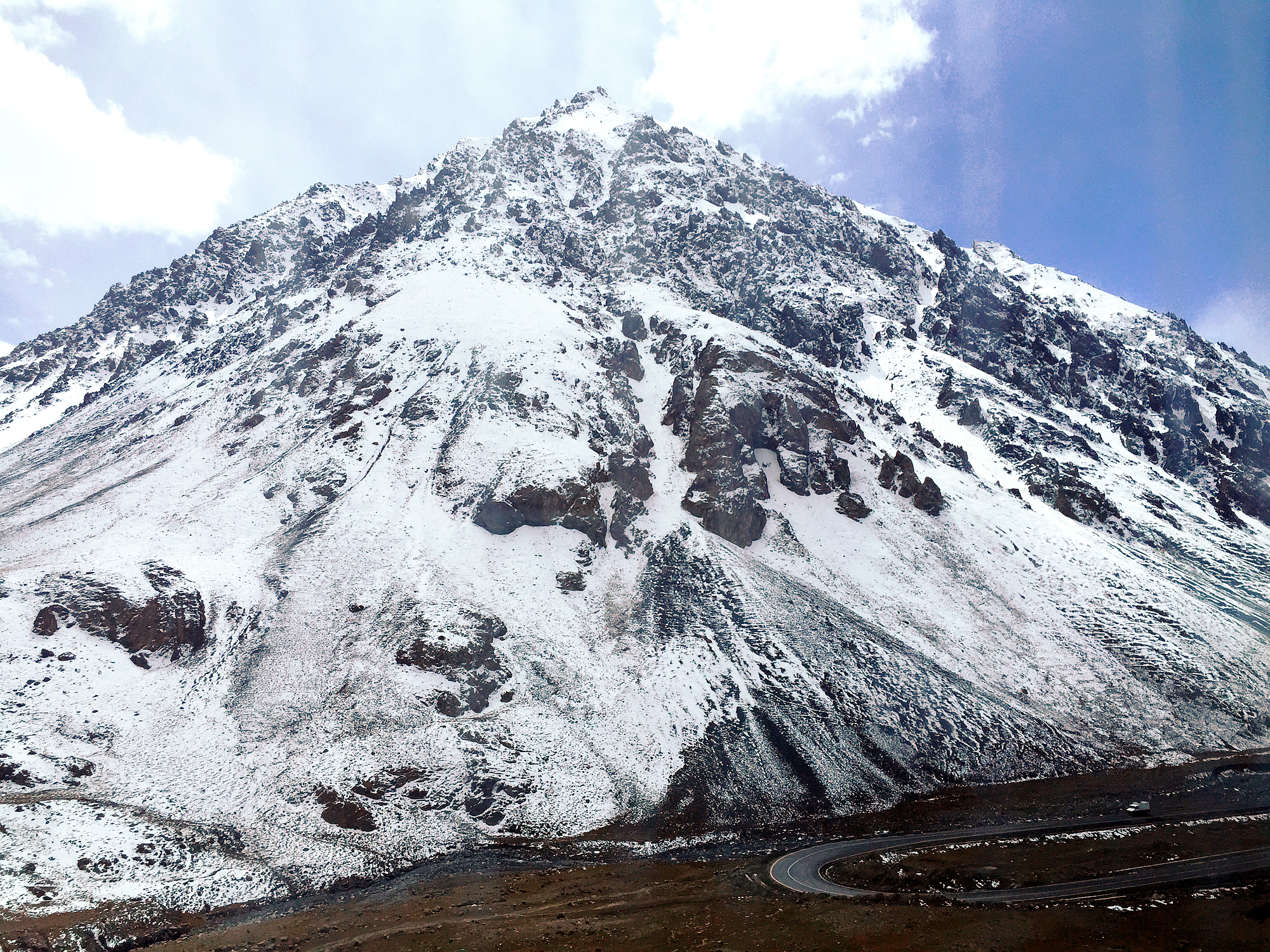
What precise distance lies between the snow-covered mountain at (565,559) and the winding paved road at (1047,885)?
4.45 meters

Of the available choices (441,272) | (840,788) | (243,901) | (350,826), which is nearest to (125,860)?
(243,901)

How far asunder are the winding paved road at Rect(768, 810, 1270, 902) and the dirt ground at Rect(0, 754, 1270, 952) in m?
0.95

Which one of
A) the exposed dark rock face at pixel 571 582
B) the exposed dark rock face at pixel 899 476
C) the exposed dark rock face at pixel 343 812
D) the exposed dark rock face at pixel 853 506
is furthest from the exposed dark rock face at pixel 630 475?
the exposed dark rock face at pixel 343 812

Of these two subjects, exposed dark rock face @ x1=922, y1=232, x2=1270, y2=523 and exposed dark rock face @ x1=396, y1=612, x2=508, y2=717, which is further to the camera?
exposed dark rock face @ x1=922, y1=232, x2=1270, y2=523

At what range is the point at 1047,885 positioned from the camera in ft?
91.6

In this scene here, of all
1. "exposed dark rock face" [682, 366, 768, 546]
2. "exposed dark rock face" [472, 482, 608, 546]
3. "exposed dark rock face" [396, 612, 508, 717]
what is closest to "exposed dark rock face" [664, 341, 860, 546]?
"exposed dark rock face" [682, 366, 768, 546]

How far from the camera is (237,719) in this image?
39.4 metres

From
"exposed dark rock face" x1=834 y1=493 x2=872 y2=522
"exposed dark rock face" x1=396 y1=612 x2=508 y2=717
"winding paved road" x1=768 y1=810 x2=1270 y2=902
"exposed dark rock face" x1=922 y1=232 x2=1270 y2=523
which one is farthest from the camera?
"exposed dark rock face" x1=922 y1=232 x2=1270 y2=523

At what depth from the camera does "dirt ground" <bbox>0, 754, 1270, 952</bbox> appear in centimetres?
2394

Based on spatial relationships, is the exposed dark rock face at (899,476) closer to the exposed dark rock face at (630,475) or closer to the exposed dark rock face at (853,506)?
the exposed dark rock face at (853,506)

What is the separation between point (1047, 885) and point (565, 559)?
40891mm

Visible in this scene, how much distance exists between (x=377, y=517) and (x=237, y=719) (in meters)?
22.8

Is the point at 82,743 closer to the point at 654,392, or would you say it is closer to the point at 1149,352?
the point at 654,392

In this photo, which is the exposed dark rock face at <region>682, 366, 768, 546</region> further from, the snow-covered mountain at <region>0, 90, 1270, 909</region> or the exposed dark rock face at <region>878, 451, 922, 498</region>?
the exposed dark rock face at <region>878, 451, 922, 498</region>
